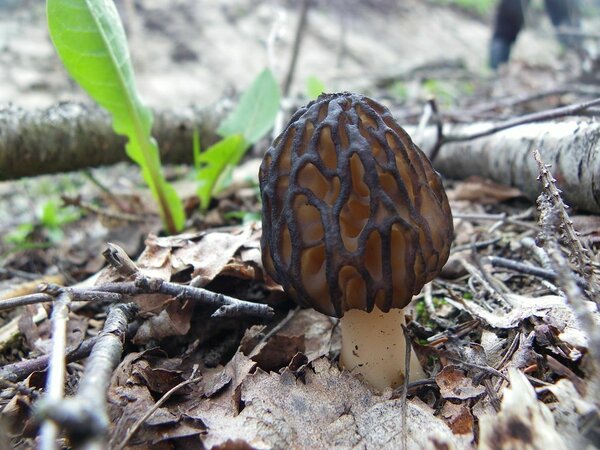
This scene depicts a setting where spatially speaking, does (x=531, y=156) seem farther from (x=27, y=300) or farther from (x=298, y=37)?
(x=298, y=37)

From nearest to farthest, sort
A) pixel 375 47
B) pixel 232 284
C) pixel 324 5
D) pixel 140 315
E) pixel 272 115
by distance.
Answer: pixel 140 315, pixel 232 284, pixel 272 115, pixel 375 47, pixel 324 5

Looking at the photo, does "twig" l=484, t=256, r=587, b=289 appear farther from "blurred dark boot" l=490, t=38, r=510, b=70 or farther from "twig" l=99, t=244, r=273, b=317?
"blurred dark boot" l=490, t=38, r=510, b=70

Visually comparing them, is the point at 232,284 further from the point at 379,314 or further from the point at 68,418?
the point at 68,418

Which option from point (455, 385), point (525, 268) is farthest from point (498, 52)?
point (455, 385)

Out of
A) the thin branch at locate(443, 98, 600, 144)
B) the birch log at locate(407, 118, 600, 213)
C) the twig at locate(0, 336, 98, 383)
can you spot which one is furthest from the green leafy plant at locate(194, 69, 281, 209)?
the twig at locate(0, 336, 98, 383)

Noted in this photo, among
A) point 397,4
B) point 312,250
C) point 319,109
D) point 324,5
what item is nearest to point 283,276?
point 312,250
